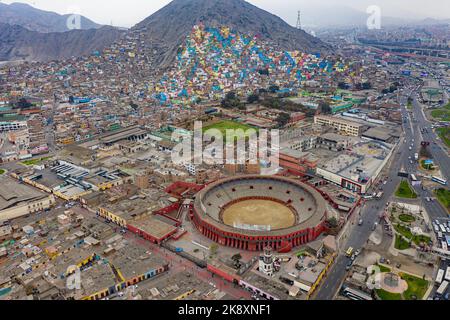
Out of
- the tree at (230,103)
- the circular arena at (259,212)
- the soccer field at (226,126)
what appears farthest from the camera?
the tree at (230,103)


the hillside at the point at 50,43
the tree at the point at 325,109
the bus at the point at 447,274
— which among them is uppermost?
the hillside at the point at 50,43

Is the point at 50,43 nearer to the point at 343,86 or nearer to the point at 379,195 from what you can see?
the point at 343,86

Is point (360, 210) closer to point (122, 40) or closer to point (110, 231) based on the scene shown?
point (110, 231)

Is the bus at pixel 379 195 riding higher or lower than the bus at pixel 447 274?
higher

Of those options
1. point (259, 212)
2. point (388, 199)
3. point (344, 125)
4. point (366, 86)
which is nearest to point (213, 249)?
point (259, 212)

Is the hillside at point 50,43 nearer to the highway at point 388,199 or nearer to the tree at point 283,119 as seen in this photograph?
the tree at point 283,119

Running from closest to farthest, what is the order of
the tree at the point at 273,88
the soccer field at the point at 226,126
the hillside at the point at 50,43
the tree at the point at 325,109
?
the soccer field at the point at 226,126 → the tree at the point at 325,109 → the tree at the point at 273,88 → the hillside at the point at 50,43

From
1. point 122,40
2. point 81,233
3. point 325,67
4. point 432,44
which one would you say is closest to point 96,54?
point 122,40

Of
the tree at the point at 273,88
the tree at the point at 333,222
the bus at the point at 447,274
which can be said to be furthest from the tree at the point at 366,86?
the bus at the point at 447,274

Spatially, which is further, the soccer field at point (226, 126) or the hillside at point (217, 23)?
the hillside at point (217, 23)
